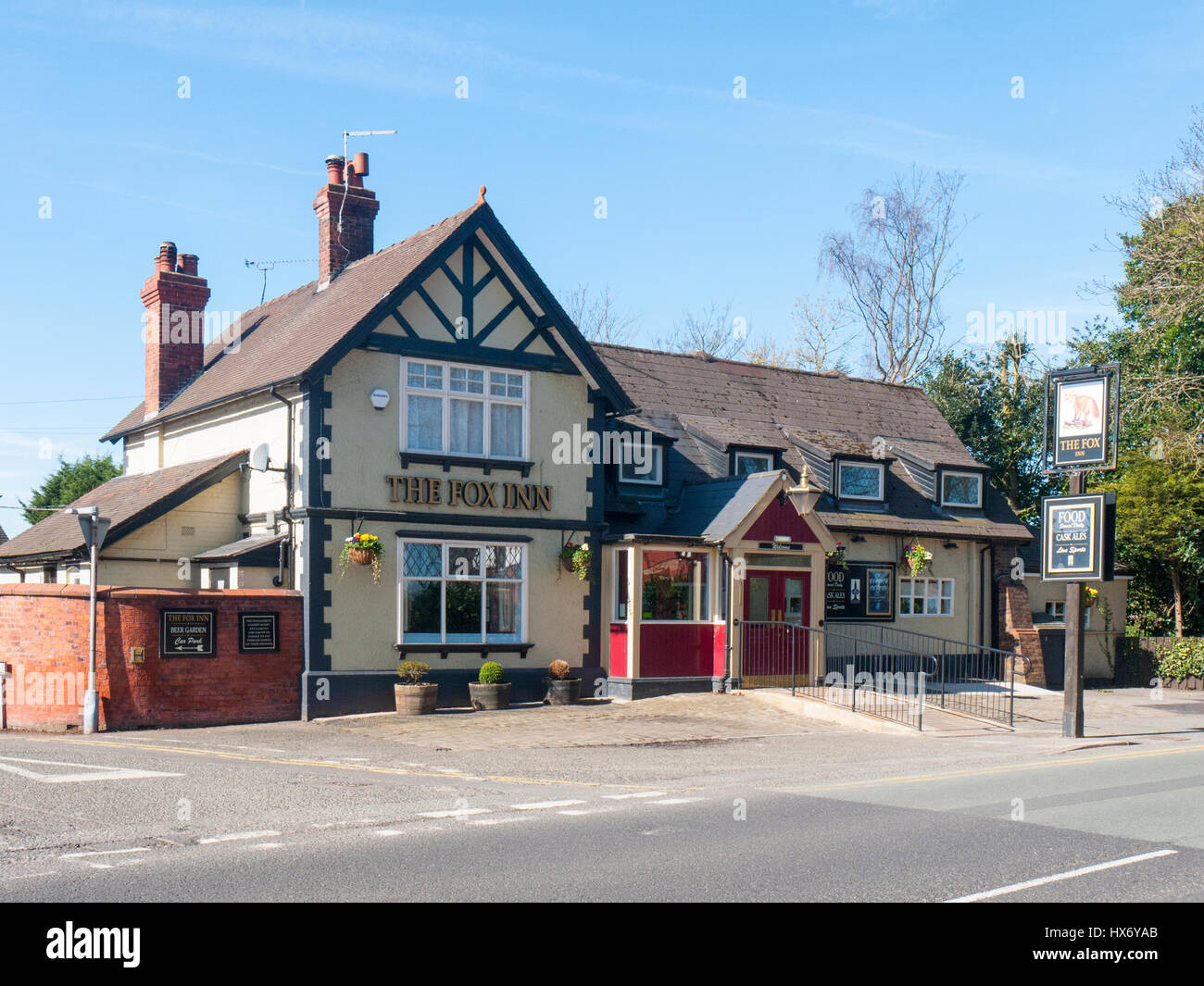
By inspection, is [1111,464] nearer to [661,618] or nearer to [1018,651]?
[661,618]

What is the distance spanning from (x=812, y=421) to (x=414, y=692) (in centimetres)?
1435

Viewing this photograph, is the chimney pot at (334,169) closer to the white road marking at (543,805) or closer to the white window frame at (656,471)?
the white window frame at (656,471)

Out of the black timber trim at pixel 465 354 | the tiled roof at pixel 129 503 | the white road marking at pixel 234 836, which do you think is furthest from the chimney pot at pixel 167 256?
the white road marking at pixel 234 836

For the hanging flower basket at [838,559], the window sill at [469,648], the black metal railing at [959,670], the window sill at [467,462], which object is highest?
the window sill at [467,462]

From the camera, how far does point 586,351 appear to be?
2322cm

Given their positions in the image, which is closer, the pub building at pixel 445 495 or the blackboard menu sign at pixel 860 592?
the pub building at pixel 445 495

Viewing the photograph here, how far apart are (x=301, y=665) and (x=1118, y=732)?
45.9 ft

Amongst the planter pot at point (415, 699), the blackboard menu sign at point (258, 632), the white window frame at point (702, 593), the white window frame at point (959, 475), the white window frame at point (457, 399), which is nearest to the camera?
the blackboard menu sign at point (258, 632)

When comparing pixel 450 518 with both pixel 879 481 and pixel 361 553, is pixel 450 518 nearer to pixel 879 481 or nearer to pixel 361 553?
pixel 361 553

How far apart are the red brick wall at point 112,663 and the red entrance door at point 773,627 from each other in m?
9.85

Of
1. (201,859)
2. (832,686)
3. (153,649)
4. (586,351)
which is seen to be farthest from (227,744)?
(832,686)

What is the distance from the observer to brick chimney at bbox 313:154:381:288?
2555 centimetres

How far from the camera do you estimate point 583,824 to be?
1048 centimetres

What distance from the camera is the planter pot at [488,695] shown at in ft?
69.8
